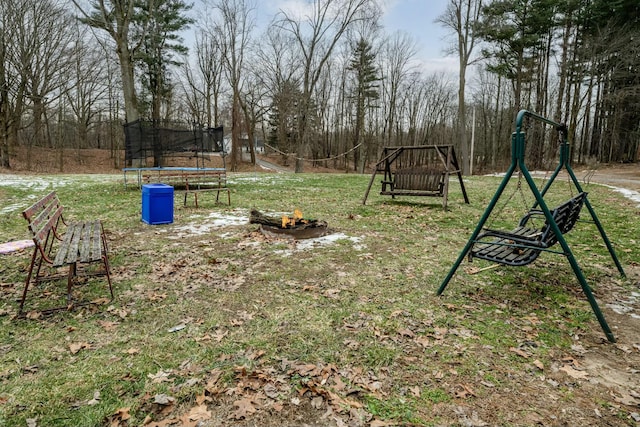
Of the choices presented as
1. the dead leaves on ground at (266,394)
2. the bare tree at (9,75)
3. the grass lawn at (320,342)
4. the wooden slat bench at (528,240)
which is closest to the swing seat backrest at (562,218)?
the wooden slat bench at (528,240)

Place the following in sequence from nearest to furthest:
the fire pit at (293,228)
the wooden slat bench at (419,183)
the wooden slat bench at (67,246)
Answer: the wooden slat bench at (67,246)
the fire pit at (293,228)
the wooden slat bench at (419,183)

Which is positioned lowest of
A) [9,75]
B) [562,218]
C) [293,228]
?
[293,228]

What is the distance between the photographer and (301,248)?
211 inches

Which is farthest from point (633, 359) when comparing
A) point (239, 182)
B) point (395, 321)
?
point (239, 182)

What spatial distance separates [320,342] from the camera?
278 centimetres

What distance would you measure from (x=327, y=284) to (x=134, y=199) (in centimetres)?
781

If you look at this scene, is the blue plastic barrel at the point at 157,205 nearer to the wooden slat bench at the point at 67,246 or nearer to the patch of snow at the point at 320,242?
the wooden slat bench at the point at 67,246

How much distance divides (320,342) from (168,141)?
12049 millimetres

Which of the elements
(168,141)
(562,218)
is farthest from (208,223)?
(168,141)

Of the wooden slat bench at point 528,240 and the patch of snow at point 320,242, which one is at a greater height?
the wooden slat bench at point 528,240

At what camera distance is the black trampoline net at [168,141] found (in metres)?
12.5

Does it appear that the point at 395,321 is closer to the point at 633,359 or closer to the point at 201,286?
the point at 633,359

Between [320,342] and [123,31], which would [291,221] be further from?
[123,31]

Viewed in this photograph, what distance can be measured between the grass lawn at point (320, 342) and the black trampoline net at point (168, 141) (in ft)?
25.8
